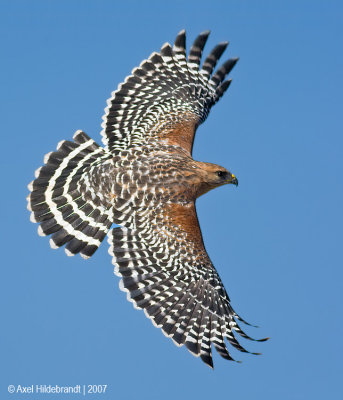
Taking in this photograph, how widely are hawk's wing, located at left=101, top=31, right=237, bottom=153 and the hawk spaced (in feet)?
0.06

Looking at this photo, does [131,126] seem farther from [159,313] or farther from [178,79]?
[159,313]

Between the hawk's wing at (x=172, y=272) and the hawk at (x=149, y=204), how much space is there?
0.05 feet

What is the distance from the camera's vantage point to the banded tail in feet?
37.0

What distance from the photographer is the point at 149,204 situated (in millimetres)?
10812

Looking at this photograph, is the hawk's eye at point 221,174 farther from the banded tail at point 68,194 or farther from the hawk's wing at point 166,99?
the banded tail at point 68,194

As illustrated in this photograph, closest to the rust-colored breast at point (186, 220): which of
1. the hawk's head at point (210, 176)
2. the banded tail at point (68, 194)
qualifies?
the hawk's head at point (210, 176)

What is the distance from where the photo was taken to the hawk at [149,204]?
421 inches

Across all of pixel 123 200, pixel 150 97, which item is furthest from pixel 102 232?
pixel 150 97

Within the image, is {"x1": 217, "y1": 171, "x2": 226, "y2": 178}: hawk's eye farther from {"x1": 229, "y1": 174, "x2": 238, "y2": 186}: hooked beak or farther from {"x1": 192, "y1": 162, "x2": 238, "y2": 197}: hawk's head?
{"x1": 229, "y1": 174, "x2": 238, "y2": 186}: hooked beak

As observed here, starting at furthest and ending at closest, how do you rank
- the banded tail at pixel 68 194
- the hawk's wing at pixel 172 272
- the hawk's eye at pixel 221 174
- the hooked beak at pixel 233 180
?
1. the hooked beak at pixel 233 180
2. the hawk's eye at pixel 221 174
3. the banded tail at pixel 68 194
4. the hawk's wing at pixel 172 272

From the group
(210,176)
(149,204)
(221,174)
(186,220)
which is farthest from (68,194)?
(221,174)

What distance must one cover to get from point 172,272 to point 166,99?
3.11m

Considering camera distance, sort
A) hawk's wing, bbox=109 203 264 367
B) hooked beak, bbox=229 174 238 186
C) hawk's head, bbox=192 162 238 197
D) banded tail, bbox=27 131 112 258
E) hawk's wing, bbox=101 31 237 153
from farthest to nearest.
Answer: hooked beak, bbox=229 174 238 186
hawk's wing, bbox=101 31 237 153
banded tail, bbox=27 131 112 258
hawk's head, bbox=192 162 238 197
hawk's wing, bbox=109 203 264 367

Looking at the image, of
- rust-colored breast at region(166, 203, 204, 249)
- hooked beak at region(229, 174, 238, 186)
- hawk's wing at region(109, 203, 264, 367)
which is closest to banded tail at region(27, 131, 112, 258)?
hawk's wing at region(109, 203, 264, 367)
